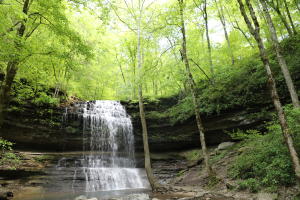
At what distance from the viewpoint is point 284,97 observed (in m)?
11.4

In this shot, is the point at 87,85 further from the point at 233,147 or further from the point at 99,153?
the point at 233,147

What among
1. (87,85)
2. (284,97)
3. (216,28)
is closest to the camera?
(284,97)

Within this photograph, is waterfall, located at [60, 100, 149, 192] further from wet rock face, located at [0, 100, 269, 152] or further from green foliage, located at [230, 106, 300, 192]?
green foliage, located at [230, 106, 300, 192]

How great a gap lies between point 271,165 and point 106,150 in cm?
1270

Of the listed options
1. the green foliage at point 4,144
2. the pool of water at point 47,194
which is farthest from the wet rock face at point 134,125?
the pool of water at point 47,194

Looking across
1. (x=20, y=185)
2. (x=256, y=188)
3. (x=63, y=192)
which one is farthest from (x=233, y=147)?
(x=20, y=185)

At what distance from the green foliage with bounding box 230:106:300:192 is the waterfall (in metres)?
8.08

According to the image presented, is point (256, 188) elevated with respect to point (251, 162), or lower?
lower

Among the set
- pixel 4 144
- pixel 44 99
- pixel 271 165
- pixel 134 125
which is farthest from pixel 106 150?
pixel 271 165

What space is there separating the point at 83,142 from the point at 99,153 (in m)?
1.65

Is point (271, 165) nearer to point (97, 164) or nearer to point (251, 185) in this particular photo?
point (251, 185)

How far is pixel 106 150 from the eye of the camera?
A: 54.4ft

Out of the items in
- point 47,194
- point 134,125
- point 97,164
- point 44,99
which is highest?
point 44,99

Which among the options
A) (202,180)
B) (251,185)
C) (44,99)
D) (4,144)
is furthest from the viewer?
Answer: (44,99)
